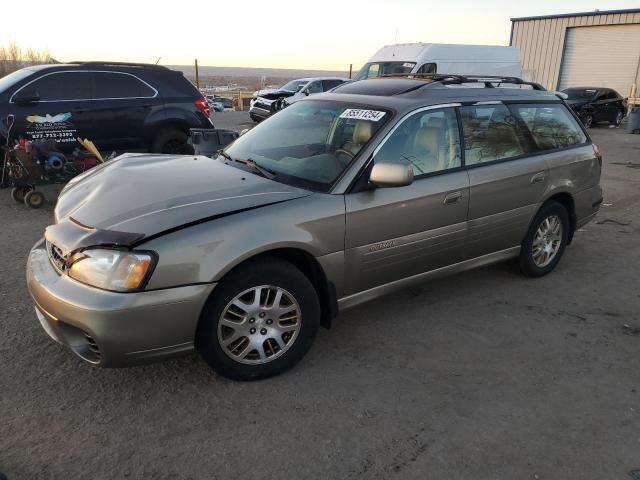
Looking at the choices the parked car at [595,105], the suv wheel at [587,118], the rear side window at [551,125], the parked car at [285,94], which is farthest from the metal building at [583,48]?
the rear side window at [551,125]

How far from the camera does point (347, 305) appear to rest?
3.43 meters

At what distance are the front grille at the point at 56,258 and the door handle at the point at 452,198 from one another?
2.49m

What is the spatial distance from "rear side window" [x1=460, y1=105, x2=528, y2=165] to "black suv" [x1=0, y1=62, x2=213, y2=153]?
18.0 feet

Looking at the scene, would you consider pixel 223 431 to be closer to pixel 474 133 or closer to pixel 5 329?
pixel 5 329

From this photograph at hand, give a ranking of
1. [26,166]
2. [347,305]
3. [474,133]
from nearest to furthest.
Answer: [347,305] < [474,133] < [26,166]

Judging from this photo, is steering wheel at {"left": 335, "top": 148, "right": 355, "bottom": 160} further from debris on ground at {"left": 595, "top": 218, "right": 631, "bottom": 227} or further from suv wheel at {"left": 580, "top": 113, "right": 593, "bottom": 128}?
suv wheel at {"left": 580, "top": 113, "right": 593, "bottom": 128}

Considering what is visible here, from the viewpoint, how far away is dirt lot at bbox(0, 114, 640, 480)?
247cm

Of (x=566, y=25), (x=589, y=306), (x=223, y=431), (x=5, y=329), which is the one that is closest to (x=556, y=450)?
(x=223, y=431)

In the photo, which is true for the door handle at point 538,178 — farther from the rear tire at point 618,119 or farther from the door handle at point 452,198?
the rear tire at point 618,119

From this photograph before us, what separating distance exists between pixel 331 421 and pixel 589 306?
266 cm

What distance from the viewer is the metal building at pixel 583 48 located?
80.1 ft

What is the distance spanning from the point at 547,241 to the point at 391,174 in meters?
2.34

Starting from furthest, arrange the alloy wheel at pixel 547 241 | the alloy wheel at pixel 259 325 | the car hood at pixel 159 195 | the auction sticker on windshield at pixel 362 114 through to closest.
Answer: the alloy wheel at pixel 547 241 → the auction sticker on windshield at pixel 362 114 → the alloy wheel at pixel 259 325 → the car hood at pixel 159 195

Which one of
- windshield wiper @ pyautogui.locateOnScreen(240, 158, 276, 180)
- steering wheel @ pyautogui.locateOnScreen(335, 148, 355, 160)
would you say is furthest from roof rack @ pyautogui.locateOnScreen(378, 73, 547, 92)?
windshield wiper @ pyautogui.locateOnScreen(240, 158, 276, 180)
